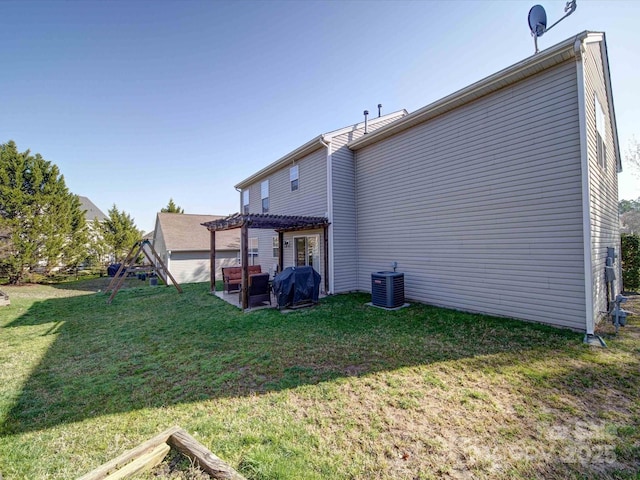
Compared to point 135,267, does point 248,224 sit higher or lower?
higher

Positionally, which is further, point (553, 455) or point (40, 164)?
point (40, 164)

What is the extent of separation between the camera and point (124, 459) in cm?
204

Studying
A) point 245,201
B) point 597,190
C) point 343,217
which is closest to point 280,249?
point 343,217

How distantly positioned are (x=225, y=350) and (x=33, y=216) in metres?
19.1

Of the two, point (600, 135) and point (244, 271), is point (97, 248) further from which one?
point (600, 135)

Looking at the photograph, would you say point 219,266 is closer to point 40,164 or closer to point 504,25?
point 40,164

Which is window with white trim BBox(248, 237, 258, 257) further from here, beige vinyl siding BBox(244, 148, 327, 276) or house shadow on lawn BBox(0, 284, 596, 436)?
house shadow on lawn BBox(0, 284, 596, 436)

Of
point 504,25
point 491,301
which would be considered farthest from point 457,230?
point 504,25

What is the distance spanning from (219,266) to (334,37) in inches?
560

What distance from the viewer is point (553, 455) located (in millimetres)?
2207

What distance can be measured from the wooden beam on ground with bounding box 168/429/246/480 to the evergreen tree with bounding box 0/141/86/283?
799 inches

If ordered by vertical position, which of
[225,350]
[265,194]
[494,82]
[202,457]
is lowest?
[225,350]

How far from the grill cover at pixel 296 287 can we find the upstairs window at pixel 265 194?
22.3 feet

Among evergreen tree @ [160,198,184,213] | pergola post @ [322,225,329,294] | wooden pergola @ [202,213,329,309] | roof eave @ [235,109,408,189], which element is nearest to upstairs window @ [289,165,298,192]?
roof eave @ [235,109,408,189]
